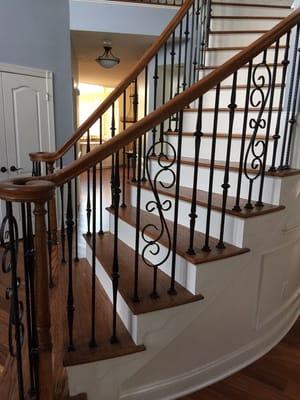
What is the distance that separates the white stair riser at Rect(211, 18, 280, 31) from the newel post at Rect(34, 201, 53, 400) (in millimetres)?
4025

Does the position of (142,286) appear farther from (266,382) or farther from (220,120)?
(220,120)

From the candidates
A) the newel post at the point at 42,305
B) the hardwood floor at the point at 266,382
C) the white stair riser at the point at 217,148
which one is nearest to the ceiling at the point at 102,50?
the white stair riser at the point at 217,148

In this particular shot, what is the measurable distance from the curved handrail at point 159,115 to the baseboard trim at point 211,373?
46.1 inches

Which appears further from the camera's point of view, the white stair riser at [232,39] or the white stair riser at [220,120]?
the white stair riser at [232,39]

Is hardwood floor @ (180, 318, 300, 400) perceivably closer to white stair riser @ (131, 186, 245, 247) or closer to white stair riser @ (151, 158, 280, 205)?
white stair riser @ (131, 186, 245, 247)

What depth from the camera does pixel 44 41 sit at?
3705 mm

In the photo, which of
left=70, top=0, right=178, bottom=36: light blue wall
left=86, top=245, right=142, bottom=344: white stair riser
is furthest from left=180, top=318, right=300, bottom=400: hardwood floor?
left=70, top=0, right=178, bottom=36: light blue wall

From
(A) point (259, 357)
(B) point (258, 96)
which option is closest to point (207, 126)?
(B) point (258, 96)

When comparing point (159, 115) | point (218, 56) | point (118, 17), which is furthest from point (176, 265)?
point (118, 17)

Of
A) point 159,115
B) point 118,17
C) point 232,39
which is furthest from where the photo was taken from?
point 118,17

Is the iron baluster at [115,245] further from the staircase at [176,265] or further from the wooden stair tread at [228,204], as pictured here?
the wooden stair tread at [228,204]

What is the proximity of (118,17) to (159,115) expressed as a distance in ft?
11.1

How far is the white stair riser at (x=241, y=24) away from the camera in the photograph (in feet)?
12.8

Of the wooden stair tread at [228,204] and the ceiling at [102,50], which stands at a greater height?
the ceiling at [102,50]
